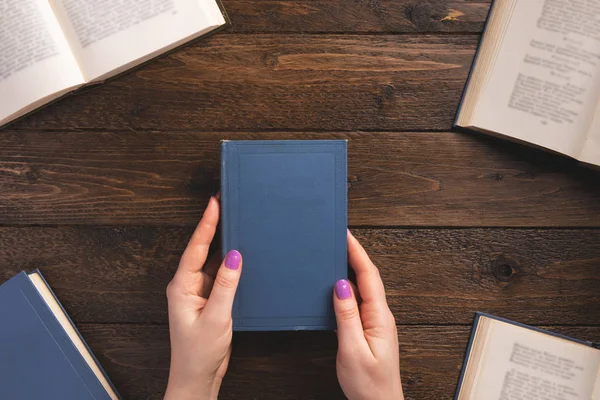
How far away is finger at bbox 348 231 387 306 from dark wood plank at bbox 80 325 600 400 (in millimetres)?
128

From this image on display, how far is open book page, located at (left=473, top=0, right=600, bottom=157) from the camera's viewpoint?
80 cm

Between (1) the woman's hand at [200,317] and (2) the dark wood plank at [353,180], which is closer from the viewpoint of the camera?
(1) the woman's hand at [200,317]

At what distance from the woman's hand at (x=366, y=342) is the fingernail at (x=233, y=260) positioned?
0.16m

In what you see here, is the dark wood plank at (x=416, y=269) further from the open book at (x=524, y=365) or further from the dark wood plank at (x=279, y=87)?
the dark wood plank at (x=279, y=87)

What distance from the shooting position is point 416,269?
845 mm

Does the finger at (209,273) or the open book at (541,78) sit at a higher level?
the open book at (541,78)

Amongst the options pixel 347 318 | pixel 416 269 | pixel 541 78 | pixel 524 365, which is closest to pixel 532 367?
pixel 524 365

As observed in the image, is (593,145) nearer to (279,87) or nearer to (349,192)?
(349,192)

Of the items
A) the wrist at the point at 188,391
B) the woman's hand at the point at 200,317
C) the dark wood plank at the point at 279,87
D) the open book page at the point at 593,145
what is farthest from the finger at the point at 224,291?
the open book page at the point at 593,145

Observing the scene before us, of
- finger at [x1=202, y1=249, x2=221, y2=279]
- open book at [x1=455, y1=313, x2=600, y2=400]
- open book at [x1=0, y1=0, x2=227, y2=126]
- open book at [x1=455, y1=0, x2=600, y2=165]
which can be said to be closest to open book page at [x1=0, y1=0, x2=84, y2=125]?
open book at [x1=0, y1=0, x2=227, y2=126]

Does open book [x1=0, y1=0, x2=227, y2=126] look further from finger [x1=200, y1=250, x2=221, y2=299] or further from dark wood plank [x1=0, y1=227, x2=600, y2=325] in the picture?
finger [x1=200, y1=250, x2=221, y2=299]

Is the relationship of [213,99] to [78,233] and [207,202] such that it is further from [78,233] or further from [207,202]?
[78,233]

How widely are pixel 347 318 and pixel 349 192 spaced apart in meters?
0.23

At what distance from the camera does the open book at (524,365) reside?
82cm
